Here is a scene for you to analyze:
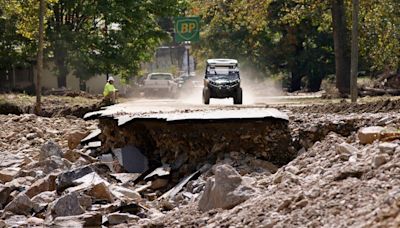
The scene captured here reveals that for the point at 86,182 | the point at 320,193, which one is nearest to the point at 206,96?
the point at 86,182

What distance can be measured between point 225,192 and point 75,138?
12161 mm

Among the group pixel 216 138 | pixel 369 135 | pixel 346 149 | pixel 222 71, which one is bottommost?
pixel 216 138

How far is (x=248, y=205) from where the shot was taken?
9664 mm

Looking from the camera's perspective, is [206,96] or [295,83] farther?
[295,83]

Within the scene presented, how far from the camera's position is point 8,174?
A: 53.2ft

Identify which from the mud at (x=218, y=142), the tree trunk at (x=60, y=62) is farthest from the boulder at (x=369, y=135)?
the tree trunk at (x=60, y=62)

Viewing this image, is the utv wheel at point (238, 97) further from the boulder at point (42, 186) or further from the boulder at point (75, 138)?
the boulder at point (42, 186)

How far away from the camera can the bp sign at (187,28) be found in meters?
51.0

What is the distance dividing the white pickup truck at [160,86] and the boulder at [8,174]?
107 ft

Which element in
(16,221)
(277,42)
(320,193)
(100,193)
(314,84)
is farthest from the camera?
(314,84)

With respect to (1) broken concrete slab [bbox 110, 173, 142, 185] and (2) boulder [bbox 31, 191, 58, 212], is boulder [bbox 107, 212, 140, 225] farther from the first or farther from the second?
(1) broken concrete slab [bbox 110, 173, 142, 185]

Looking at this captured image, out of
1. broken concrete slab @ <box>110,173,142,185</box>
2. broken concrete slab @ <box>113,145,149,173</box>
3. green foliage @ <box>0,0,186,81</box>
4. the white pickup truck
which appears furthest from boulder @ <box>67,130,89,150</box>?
the white pickup truck

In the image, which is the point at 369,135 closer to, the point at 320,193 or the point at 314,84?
the point at 320,193

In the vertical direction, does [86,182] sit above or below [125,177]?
above
